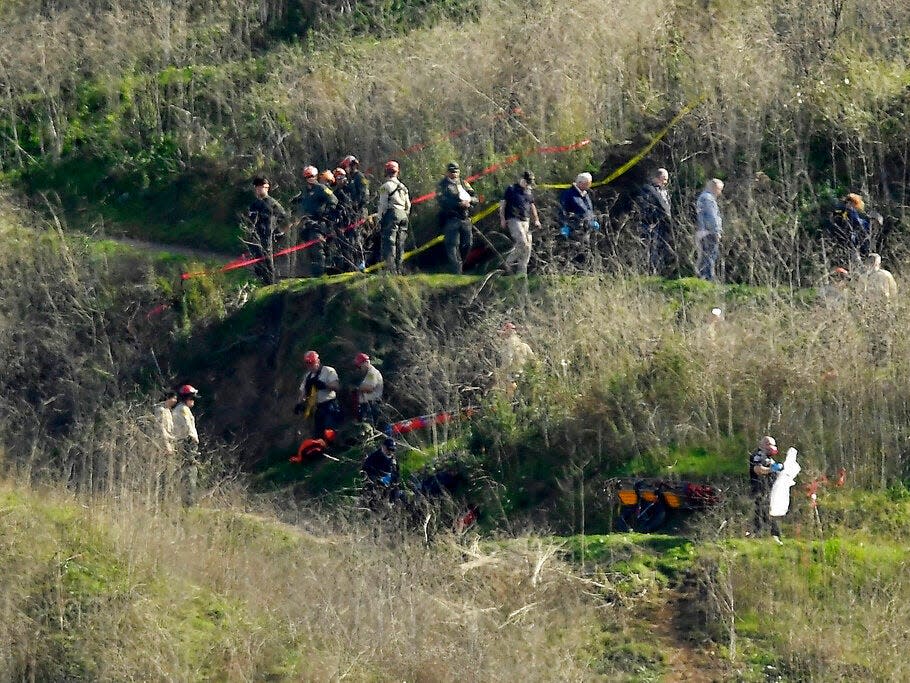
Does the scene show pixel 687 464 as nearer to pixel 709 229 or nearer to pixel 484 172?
pixel 709 229

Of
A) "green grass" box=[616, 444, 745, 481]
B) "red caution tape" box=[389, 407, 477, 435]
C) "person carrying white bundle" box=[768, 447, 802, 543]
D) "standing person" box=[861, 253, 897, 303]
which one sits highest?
"standing person" box=[861, 253, 897, 303]

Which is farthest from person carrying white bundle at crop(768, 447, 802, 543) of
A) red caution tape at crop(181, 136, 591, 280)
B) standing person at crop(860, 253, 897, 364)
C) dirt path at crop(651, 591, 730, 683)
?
red caution tape at crop(181, 136, 591, 280)

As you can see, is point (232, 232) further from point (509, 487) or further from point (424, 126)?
point (509, 487)

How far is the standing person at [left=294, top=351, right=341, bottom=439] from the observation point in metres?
21.4

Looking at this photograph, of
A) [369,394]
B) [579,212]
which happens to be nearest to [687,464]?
[369,394]

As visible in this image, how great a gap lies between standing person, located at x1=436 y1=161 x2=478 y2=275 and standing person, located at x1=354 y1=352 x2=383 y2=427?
2.29m

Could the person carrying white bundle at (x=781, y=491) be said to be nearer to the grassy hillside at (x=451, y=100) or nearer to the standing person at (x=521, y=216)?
the grassy hillside at (x=451, y=100)

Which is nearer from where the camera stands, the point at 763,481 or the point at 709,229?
the point at 763,481

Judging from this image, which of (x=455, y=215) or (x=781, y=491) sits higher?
(x=455, y=215)

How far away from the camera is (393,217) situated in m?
22.5

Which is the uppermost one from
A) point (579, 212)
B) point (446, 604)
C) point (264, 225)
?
point (579, 212)

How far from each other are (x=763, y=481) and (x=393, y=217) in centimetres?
658

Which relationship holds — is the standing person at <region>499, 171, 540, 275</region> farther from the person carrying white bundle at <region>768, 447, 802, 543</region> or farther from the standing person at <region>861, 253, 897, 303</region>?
the person carrying white bundle at <region>768, 447, 802, 543</region>

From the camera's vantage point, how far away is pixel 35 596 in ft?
57.4
